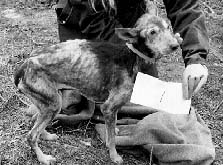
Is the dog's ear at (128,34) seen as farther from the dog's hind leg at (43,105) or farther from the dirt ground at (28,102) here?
the dirt ground at (28,102)

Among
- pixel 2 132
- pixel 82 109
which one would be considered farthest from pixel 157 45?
pixel 2 132

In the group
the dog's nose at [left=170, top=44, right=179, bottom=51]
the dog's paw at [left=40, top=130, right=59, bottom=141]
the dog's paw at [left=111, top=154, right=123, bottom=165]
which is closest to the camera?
the dog's nose at [left=170, top=44, right=179, bottom=51]

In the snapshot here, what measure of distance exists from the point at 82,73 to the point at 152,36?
72cm

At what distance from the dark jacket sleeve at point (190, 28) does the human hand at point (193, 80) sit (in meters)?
0.12

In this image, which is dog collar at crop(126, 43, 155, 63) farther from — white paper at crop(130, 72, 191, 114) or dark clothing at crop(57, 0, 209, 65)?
dark clothing at crop(57, 0, 209, 65)

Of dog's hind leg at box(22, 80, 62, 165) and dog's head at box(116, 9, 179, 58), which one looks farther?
dog's hind leg at box(22, 80, 62, 165)

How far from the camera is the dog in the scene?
3639 millimetres

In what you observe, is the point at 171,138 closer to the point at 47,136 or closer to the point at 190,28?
the point at 190,28

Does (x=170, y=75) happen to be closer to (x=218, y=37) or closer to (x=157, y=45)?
(x=218, y=37)

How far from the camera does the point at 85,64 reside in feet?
12.2

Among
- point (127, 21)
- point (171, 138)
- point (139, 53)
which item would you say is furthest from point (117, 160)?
point (127, 21)

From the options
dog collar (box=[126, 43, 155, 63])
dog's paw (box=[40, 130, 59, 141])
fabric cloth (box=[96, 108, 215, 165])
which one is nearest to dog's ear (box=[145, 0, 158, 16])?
dog collar (box=[126, 43, 155, 63])

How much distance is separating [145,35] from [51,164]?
1.46m

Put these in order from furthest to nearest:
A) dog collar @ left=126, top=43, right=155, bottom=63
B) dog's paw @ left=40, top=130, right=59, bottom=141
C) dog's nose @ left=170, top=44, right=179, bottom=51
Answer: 1. dog's paw @ left=40, top=130, right=59, bottom=141
2. dog collar @ left=126, top=43, right=155, bottom=63
3. dog's nose @ left=170, top=44, right=179, bottom=51
